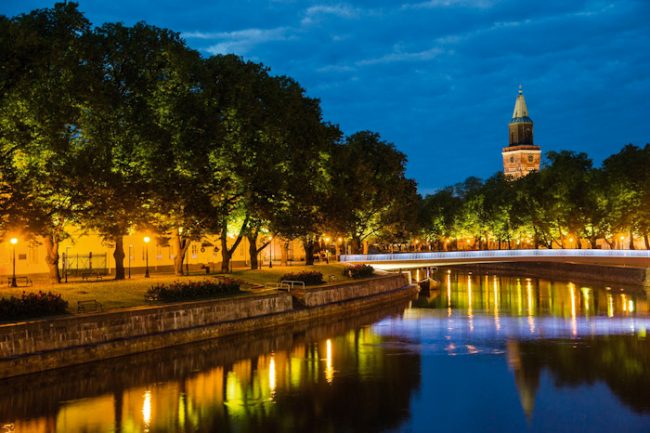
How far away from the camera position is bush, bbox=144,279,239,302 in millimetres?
42625

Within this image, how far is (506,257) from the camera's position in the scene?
3632 inches

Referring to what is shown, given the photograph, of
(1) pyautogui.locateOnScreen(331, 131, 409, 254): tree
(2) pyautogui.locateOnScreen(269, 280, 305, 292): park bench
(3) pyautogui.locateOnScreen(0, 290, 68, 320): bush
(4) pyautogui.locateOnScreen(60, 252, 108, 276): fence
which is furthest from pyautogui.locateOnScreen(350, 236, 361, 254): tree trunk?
(3) pyautogui.locateOnScreen(0, 290, 68, 320): bush

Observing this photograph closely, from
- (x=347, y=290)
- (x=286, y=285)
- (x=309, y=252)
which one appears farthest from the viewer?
(x=309, y=252)

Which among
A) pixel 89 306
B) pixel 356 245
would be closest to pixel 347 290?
pixel 89 306

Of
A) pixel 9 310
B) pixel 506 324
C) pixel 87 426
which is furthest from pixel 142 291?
pixel 506 324

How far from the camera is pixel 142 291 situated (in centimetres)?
4453

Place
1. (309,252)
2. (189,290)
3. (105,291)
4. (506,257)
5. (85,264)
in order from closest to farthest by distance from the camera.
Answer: (105,291) < (189,290) < (85,264) < (309,252) < (506,257)

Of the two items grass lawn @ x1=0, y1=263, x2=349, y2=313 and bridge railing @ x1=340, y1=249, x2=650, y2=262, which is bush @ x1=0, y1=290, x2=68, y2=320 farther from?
bridge railing @ x1=340, y1=249, x2=650, y2=262

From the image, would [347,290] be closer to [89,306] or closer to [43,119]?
[89,306]

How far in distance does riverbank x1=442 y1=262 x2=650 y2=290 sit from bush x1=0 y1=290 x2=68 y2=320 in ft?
225

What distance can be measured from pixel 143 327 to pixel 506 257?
64354 millimetres

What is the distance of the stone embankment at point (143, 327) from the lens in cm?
3044

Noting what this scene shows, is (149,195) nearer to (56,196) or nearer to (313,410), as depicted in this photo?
(56,196)

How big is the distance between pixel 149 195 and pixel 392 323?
20796 mm
